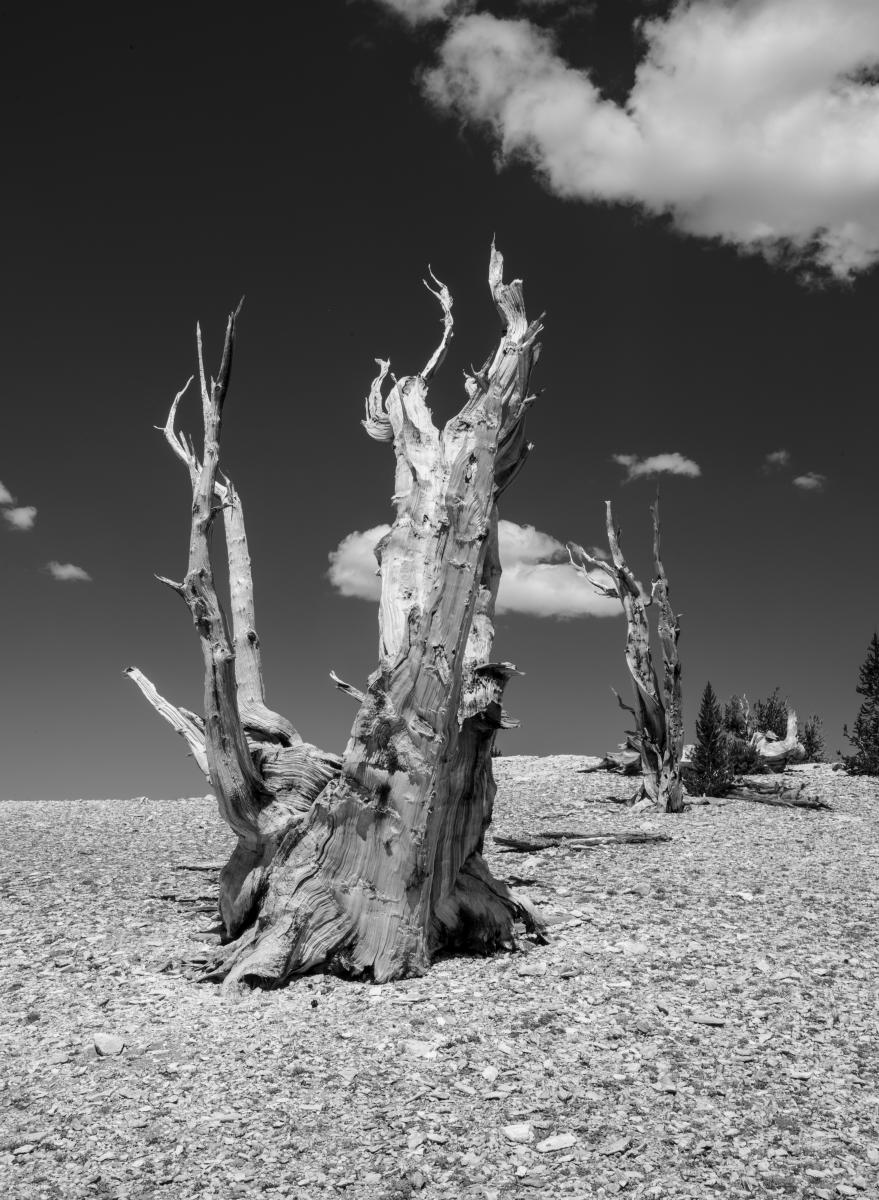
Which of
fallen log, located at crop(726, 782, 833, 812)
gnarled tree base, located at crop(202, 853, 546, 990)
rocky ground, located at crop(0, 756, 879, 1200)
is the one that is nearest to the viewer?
rocky ground, located at crop(0, 756, 879, 1200)

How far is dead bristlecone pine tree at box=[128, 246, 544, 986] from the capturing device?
6.52 metres

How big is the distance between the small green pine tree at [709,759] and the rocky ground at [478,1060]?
7808 mm

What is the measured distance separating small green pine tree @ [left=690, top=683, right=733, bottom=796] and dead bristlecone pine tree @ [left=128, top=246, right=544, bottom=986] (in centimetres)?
1040

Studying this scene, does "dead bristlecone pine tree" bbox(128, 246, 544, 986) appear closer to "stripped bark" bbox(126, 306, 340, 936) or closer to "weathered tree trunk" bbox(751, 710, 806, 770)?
"stripped bark" bbox(126, 306, 340, 936)

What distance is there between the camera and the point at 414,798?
661 cm

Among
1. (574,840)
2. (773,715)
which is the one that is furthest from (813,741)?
(574,840)

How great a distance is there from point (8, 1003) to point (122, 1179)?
264cm

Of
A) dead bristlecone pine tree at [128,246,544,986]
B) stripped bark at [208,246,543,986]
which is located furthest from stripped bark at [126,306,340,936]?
stripped bark at [208,246,543,986]

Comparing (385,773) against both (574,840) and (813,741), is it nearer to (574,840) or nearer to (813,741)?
(574,840)

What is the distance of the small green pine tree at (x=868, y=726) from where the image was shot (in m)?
19.7

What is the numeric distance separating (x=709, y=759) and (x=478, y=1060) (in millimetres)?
14137

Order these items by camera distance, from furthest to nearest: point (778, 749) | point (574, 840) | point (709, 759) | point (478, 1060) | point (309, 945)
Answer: point (778, 749)
point (709, 759)
point (574, 840)
point (309, 945)
point (478, 1060)

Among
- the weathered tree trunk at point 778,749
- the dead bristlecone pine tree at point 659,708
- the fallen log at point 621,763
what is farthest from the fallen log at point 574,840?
the weathered tree trunk at point 778,749

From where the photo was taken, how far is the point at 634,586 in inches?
615
